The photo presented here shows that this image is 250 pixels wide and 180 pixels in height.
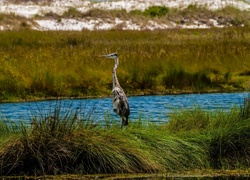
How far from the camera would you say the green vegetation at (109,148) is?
360 inches

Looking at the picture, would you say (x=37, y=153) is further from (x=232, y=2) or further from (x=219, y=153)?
(x=232, y=2)

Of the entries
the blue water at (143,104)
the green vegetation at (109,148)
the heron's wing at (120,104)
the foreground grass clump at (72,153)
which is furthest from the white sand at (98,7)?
the foreground grass clump at (72,153)

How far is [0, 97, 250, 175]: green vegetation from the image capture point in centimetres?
914

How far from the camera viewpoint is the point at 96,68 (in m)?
20.0

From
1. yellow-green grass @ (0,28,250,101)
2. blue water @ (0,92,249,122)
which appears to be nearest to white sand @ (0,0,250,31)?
yellow-green grass @ (0,28,250,101)

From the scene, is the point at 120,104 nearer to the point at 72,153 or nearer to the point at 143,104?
the point at 72,153

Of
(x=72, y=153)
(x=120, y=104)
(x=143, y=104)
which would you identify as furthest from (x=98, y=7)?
(x=72, y=153)

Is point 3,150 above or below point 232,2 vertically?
above

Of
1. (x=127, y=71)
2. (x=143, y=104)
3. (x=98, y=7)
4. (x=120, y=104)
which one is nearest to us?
(x=120, y=104)

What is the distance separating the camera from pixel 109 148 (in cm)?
921

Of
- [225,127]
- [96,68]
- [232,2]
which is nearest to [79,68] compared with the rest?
[96,68]

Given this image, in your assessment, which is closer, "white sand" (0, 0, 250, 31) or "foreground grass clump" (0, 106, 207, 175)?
"foreground grass clump" (0, 106, 207, 175)

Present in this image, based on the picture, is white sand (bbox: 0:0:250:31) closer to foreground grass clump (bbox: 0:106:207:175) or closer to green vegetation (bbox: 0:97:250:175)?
green vegetation (bbox: 0:97:250:175)

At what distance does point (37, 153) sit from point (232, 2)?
59.4 metres
